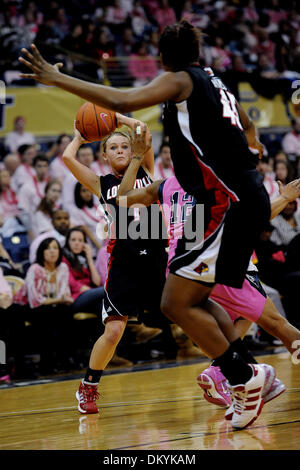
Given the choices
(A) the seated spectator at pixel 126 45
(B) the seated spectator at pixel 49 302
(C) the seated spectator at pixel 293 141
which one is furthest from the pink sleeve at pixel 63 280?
(A) the seated spectator at pixel 126 45

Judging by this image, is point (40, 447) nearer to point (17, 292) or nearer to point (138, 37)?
point (17, 292)

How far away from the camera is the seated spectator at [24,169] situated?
10430mm

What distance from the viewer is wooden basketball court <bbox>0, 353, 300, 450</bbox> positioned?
11.8ft

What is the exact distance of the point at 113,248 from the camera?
5.52m

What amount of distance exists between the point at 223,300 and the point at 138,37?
480 inches

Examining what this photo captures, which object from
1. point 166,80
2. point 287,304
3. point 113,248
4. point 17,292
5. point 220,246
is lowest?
point 287,304

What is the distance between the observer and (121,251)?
18.0 feet

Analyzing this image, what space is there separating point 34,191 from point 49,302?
2465 millimetres

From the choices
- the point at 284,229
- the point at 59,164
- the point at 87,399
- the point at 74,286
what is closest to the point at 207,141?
the point at 87,399

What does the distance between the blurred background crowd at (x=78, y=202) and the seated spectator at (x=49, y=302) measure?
0.04 feet

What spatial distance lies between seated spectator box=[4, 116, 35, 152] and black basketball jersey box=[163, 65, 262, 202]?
7662mm

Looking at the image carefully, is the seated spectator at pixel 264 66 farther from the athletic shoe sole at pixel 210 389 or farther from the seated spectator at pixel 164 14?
the athletic shoe sole at pixel 210 389

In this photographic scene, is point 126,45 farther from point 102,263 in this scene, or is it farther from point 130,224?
point 130,224
